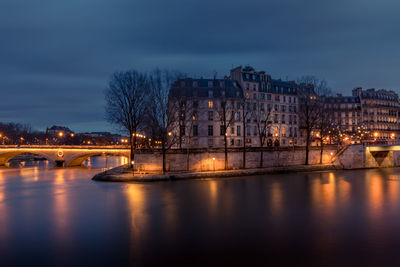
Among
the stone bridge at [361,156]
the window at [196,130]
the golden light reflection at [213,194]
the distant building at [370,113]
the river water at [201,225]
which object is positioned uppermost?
the distant building at [370,113]

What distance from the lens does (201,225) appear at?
20.0 m

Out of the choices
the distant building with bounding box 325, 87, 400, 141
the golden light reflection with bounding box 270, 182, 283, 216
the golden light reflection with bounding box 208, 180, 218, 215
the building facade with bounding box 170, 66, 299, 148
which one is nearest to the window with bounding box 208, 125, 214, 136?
the building facade with bounding box 170, 66, 299, 148

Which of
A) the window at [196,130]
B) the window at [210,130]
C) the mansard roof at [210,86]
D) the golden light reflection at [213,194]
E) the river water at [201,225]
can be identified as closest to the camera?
the river water at [201,225]

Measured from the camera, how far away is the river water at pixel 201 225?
1472cm

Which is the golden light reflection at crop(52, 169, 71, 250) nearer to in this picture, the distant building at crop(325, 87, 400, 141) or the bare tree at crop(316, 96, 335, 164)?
the bare tree at crop(316, 96, 335, 164)

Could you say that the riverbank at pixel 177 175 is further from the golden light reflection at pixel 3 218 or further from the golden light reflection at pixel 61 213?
the golden light reflection at pixel 3 218

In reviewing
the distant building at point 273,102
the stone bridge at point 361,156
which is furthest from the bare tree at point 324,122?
the distant building at point 273,102

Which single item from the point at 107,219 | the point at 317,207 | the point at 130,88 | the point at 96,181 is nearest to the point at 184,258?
the point at 107,219

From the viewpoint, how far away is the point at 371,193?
3103cm

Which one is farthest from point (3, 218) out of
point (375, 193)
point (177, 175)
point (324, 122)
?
point (324, 122)

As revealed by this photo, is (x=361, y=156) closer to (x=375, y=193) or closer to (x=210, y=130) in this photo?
(x=375, y=193)

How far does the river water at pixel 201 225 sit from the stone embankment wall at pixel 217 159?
676cm

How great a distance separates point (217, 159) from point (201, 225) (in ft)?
82.2

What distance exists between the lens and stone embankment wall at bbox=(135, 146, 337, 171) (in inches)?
1652
